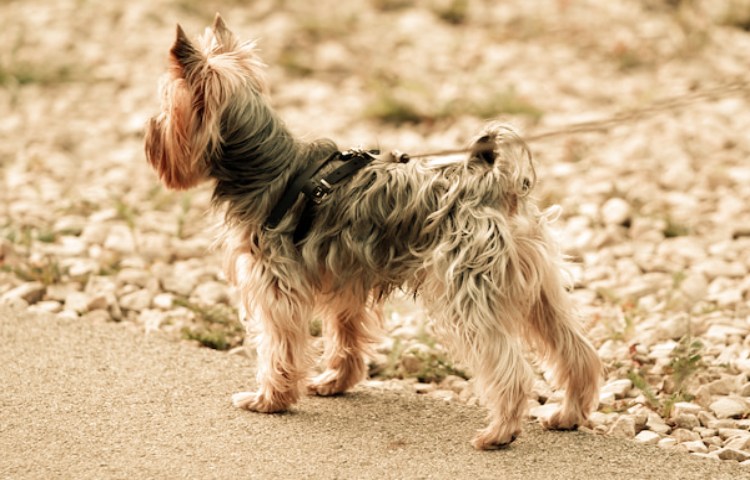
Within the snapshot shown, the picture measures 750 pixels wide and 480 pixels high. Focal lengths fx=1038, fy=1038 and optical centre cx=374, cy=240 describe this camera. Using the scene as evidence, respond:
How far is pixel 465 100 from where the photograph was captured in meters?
11.3

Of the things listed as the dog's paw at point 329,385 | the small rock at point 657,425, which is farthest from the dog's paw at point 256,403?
the small rock at point 657,425

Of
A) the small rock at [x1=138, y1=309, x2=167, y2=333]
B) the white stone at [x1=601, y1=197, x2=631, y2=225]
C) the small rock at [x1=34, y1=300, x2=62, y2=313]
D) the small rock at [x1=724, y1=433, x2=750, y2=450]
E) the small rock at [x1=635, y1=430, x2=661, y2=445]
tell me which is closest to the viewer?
Answer: the small rock at [x1=724, y1=433, x2=750, y2=450]

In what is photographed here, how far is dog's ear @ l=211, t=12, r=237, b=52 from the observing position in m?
5.90

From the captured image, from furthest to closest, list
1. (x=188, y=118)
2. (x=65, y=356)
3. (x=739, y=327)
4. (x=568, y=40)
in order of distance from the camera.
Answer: (x=568, y=40), (x=739, y=327), (x=65, y=356), (x=188, y=118)

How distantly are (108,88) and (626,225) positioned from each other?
254 inches

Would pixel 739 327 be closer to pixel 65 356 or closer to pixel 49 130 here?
pixel 65 356

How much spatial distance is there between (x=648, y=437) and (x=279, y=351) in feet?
6.77

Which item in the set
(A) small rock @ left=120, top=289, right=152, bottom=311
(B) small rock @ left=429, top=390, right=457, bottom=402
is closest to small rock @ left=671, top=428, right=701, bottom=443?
(B) small rock @ left=429, top=390, right=457, bottom=402

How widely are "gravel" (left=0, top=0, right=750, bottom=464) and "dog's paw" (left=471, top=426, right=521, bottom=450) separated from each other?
0.58m

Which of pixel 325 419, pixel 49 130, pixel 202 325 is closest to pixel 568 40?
pixel 49 130

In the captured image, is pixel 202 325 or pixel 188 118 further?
pixel 202 325

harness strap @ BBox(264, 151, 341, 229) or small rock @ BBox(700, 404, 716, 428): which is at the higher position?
harness strap @ BBox(264, 151, 341, 229)

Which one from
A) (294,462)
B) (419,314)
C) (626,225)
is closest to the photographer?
(294,462)

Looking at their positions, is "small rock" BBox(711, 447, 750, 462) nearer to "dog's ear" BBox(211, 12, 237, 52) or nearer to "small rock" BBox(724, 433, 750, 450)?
"small rock" BBox(724, 433, 750, 450)
